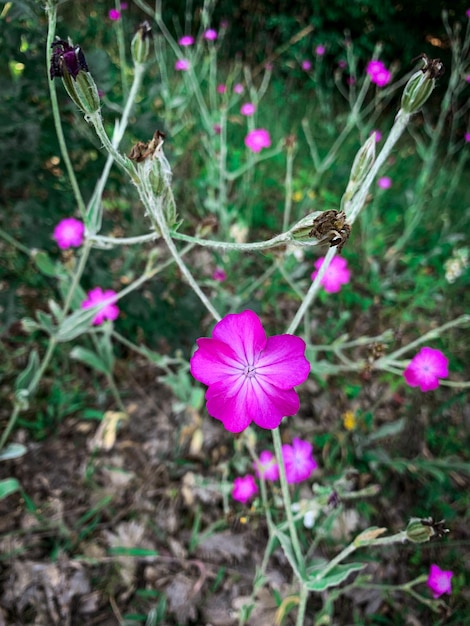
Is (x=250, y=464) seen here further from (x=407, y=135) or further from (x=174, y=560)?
(x=407, y=135)

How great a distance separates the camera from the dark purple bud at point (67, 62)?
0.59 m

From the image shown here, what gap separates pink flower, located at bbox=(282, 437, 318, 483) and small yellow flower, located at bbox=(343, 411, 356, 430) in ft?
0.85

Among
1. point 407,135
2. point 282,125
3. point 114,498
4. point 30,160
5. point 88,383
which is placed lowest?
point 114,498

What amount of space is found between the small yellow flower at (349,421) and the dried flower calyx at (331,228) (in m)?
0.97

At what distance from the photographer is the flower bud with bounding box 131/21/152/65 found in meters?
0.85

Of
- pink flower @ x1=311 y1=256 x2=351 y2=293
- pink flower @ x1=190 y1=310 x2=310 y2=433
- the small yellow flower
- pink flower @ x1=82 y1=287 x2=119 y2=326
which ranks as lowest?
pink flower @ x1=190 y1=310 x2=310 y2=433

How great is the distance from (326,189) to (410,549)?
1.71 m

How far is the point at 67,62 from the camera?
0.59m

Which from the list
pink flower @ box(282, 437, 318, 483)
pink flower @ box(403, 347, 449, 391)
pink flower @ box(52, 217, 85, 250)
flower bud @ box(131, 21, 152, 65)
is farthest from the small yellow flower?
flower bud @ box(131, 21, 152, 65)

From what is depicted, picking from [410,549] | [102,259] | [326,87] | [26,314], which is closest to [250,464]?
[410,549]

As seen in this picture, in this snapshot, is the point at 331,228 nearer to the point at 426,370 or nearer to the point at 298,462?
the point at 426,370

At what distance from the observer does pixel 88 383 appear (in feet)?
4.90

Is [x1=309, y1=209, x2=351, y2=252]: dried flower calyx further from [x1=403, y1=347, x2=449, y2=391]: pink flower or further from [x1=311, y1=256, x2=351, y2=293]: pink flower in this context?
[x1=311, y1=256, x2=351, y2=293]: pink flower

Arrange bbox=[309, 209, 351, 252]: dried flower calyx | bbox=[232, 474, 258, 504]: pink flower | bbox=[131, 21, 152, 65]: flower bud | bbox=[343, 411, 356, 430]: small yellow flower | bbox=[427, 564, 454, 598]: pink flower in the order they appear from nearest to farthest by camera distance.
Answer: bbox=[309, 209, 351, 252]: dried flower calyx → bbox=[131, 21, 152, 65]: flower bud → bbox=[427, 564, 454, 598]: pink flower → bbox=[232, 474, 258, 504]: pink flower → bbox=[343, 411, 356, 430]: small yellow flower
